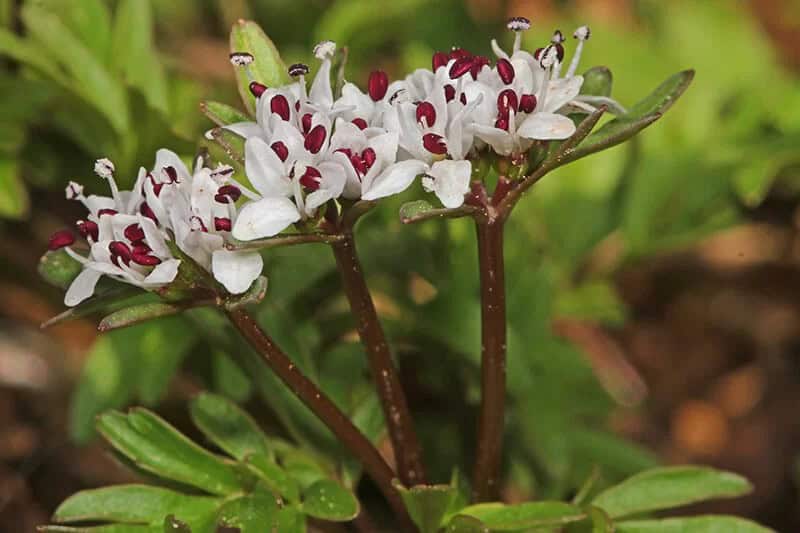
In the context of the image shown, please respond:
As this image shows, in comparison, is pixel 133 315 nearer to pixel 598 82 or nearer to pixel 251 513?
pixel 251 513

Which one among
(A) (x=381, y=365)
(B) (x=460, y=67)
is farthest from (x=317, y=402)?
(B) (x=460, y=67)

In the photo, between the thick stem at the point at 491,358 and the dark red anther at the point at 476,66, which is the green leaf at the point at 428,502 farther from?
the dark red anther at the point at 476,66

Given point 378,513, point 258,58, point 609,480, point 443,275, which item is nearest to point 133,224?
point 258,58

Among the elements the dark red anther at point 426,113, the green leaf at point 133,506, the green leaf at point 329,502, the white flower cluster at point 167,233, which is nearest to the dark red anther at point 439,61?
the dark red anther at point 426,113

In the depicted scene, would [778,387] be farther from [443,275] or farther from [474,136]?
[474,136]

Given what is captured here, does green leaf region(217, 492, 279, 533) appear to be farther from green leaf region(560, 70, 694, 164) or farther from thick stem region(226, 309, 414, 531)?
green leaf region(560, 70, 694, 164)
